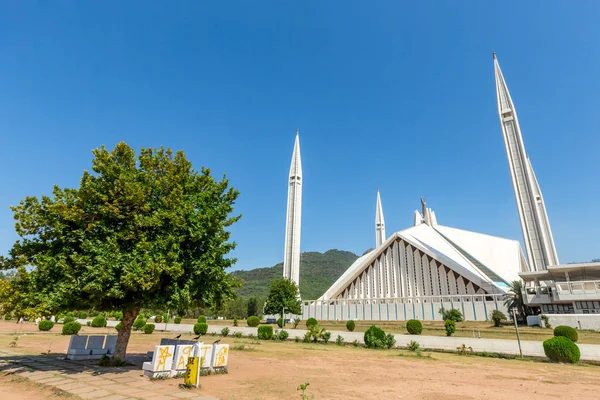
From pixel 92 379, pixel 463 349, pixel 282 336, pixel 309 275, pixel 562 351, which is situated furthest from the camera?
pixel 309 275

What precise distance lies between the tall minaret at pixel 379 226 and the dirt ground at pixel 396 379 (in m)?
55.3

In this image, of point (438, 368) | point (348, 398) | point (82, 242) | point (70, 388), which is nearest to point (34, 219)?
point (82, 242)

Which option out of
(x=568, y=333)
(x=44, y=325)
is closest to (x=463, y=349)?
(x=568, y=333)

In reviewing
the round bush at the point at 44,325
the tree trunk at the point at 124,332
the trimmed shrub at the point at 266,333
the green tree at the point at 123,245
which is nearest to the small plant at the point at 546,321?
the trimmed shrub at the point at 266,333

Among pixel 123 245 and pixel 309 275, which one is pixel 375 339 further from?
pixel 309 275

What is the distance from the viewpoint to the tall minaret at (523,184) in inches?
1337

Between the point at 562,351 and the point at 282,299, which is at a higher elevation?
the point at 282,299

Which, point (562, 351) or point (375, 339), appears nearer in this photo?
point (562, 351)

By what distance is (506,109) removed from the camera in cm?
4034

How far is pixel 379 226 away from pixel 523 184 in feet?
117

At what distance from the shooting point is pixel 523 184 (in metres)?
Result: 36.3

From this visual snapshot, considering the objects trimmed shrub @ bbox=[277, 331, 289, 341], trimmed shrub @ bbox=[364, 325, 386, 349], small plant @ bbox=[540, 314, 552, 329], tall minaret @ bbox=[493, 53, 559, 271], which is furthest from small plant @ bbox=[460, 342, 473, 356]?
tall minaret @ bbox=[493, 53, 559, 271]

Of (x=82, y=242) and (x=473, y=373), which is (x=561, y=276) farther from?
(x=82, y=242)

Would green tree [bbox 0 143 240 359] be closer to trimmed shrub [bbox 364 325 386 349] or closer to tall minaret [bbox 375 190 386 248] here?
trimmed shrub [bbox 364 325 386 349]
